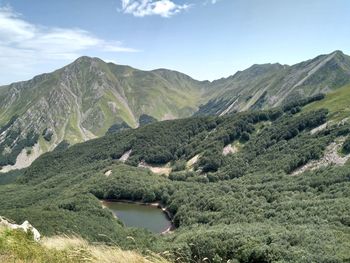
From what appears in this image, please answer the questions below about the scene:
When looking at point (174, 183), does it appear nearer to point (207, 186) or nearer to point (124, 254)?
point (207, 186)

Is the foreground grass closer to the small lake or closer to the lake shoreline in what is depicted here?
the lake shoreline

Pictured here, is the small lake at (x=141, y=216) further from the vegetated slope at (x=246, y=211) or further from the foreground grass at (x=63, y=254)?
the foreground grass at (x=63, y=254)

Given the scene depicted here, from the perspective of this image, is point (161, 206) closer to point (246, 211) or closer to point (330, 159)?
point (246, 211)

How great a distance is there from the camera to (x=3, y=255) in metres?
12.4

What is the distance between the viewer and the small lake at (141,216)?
150 m

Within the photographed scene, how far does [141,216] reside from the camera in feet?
543

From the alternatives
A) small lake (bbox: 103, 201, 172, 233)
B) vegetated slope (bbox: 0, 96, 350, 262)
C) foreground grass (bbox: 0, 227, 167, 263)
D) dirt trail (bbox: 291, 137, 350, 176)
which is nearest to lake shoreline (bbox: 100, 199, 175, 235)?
small lake (bbox: 103, 201, 172, 233)

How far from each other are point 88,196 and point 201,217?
62.0 meters

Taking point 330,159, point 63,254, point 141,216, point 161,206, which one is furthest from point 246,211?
point 63,254

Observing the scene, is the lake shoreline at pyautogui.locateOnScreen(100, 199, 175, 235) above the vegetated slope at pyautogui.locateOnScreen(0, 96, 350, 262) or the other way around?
the other way around

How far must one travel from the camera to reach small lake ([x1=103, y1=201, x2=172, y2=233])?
493 feet

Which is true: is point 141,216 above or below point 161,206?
below

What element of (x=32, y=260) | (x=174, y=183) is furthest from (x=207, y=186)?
(x=32, y=260)

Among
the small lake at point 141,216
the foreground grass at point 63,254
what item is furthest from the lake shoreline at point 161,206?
the foreground grass at point 63,254
